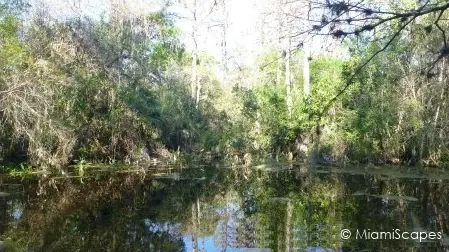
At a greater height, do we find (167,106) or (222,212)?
(167,106)

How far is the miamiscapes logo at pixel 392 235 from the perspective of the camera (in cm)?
717

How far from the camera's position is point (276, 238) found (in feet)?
24.0

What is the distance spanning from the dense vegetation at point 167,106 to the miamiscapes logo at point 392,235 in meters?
5.10

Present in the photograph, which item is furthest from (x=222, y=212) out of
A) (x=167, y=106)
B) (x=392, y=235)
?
(x=167, y=106)

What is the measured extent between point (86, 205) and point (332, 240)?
6.14 metres

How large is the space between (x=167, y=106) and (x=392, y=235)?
1786 cm

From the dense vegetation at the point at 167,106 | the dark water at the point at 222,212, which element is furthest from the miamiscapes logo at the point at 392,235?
the dense vegetation at the point at 167,106

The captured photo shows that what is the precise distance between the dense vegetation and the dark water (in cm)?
216

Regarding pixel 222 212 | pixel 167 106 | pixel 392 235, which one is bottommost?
pixel 222 212

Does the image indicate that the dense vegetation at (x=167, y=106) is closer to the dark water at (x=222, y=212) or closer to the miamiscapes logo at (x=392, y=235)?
the dark water at (x=222, y=212)

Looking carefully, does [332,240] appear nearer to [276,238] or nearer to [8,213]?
[276,238]

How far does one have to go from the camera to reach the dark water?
284 inches

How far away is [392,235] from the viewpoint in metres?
7.42

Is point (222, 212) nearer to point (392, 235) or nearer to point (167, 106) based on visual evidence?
point (392, 235)
